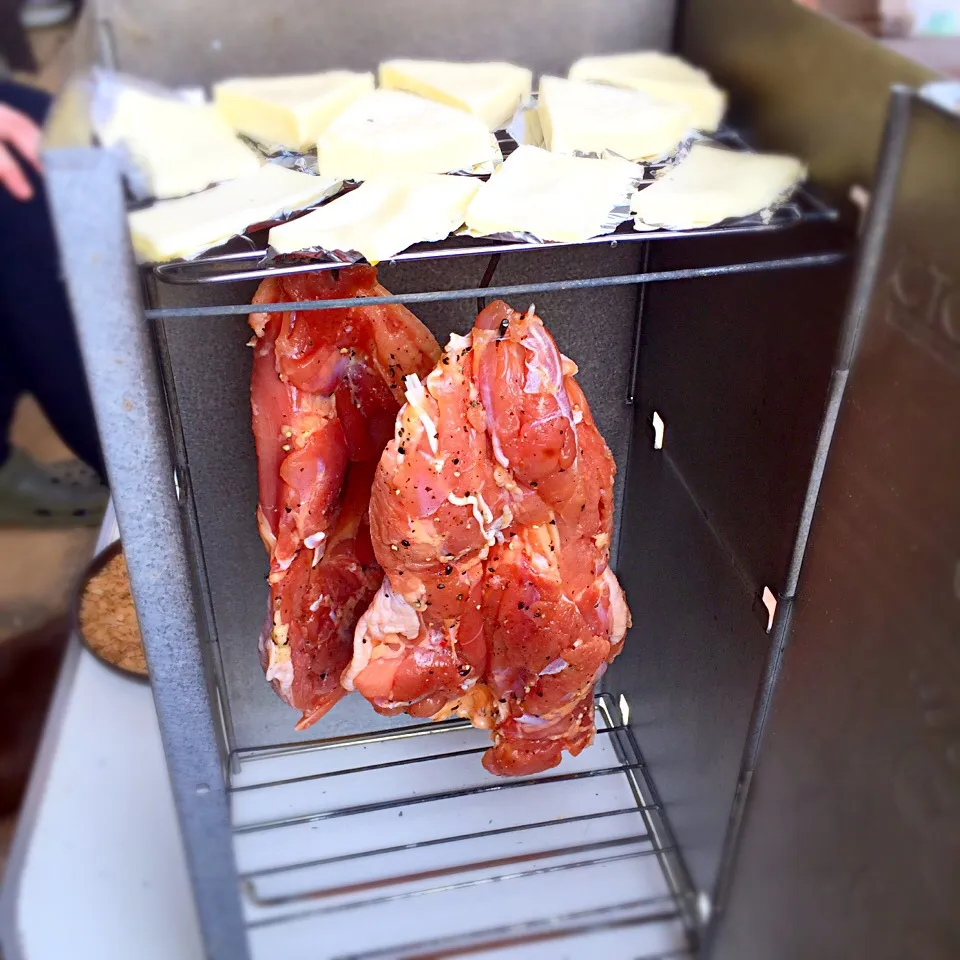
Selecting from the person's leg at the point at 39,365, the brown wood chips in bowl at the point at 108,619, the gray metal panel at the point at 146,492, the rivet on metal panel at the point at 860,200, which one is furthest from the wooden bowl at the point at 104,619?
the rivet on metal panel at the point at 860,200

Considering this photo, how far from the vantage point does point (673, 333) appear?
1.09m

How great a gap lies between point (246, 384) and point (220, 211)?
431 millimetres

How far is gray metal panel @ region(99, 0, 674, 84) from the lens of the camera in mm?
760

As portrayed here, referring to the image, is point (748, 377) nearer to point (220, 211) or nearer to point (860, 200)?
point (860, 200)

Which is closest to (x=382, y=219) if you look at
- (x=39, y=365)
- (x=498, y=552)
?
(x=498, y=552)

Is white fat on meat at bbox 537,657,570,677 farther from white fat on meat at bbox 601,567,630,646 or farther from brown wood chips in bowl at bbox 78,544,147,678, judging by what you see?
brown wood chips in bowl at bbox 78,544,147,678

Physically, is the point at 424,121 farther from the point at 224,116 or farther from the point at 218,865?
the point at 218,865

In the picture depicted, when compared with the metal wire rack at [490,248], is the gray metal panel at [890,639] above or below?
below

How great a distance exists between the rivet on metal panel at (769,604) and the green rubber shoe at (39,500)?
2.19 m

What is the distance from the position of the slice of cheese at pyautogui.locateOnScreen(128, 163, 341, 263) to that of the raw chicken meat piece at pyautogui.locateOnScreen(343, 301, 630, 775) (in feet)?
0.64

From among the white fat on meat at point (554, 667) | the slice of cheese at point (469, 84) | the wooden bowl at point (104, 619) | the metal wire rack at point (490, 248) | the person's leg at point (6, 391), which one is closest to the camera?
the metal wire rack at point (490, 248)

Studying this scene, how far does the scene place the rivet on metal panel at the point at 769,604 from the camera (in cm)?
90

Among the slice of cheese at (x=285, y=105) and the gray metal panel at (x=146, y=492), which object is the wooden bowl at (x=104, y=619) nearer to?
the gray metal panel at (x=146, y=492)

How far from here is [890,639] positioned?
28.5 inches
